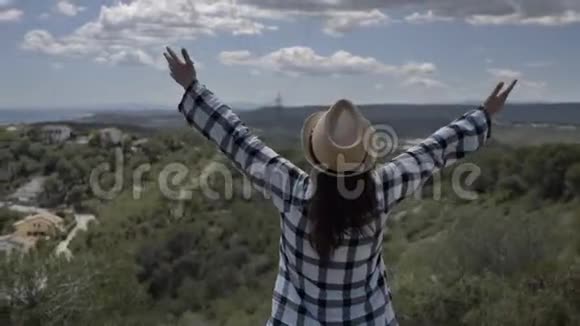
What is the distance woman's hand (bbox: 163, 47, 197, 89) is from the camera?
63.2 inches

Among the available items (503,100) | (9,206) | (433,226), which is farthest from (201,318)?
(9,206)

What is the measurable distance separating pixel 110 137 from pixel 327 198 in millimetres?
29809

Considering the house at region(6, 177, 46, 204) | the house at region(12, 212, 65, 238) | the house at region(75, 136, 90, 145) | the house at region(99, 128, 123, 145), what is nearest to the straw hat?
the house at region(12, 212, 65, 238)

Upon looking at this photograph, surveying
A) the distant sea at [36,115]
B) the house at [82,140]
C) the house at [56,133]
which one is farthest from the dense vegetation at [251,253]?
the distant sea at [36,115]

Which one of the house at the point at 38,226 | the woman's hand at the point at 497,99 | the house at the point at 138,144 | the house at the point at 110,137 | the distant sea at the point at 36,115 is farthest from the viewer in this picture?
the house at the point at 110,137

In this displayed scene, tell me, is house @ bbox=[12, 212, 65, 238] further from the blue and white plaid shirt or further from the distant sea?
the blue and white plaid shirt

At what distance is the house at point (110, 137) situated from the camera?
29178mm

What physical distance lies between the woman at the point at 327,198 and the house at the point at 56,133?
31196 mm

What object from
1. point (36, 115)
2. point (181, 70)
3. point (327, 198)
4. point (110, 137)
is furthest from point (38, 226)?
point (327, 198)

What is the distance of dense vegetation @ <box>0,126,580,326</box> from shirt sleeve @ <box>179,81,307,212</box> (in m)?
0.88

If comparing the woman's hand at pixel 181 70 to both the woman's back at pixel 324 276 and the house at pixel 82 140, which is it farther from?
the house at pixel 82 140

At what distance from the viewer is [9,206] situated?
1032 inches

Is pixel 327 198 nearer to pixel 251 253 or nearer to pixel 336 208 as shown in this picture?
pixel 336 208

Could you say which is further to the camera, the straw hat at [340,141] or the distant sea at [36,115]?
the distant sea at [36,115]
